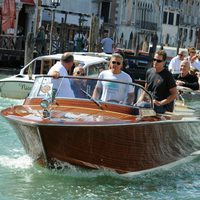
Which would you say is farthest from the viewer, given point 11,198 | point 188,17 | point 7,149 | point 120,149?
point 188,17

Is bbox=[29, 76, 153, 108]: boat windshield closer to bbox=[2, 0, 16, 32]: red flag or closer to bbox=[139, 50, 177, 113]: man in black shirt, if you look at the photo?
bbox=[139, 50, 177, 113]: man in black shirt

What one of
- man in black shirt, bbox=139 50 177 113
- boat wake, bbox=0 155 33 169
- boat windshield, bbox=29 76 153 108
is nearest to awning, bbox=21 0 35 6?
boat wake, bbox=0 155 33 169

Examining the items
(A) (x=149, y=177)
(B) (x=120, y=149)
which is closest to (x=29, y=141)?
(B) (x=120, y=149)

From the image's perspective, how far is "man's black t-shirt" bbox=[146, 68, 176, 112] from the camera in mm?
9414

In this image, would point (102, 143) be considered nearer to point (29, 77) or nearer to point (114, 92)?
point (114, 92)

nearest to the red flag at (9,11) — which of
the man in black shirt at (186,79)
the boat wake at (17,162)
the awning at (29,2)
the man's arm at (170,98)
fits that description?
the awning at (29,2)

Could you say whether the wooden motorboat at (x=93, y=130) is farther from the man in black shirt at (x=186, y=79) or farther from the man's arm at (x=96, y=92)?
the man in black shirt at (x=186, y=79)

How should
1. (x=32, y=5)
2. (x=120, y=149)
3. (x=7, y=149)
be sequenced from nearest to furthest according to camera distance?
1. (x=120, y=149)
2. (x=7, y=149)
3. (x=32, y=5)

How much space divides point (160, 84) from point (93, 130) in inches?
65.0

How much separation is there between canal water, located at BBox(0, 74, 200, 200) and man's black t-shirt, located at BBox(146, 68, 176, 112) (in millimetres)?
873

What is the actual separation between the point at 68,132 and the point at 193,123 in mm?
1987

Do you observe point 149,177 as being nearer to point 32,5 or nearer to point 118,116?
point 118,116

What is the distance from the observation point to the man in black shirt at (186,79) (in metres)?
12.2

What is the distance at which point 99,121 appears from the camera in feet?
26.8
